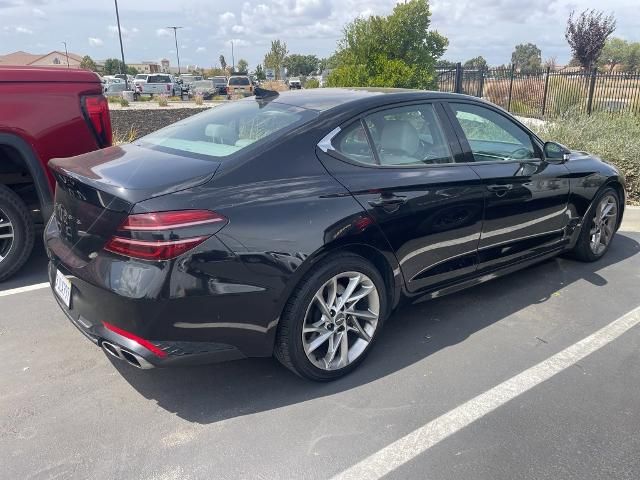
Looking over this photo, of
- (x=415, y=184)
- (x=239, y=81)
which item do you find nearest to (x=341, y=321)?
(x=415, y=184)

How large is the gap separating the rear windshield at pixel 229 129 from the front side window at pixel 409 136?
1.42ft

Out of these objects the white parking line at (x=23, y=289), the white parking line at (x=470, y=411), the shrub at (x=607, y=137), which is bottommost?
the white parking line at (x=470, y=411)

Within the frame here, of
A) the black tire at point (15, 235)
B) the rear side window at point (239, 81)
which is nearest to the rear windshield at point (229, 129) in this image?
the black tire at point (15, 235)

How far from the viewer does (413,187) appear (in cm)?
321

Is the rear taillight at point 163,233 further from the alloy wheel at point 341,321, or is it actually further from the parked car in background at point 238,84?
the parked car in background at point 238,84

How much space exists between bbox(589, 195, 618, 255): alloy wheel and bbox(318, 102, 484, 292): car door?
186cm

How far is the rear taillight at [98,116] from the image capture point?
4.50m

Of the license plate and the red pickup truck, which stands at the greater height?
the red pickup truck

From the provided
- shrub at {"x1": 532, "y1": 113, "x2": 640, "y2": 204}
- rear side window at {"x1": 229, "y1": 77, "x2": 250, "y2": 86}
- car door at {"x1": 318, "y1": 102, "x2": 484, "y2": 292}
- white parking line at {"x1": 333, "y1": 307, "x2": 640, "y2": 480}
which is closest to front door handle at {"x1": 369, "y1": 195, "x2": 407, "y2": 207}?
car door at {"x1": 318, "y1": 102, "x2": 484, "y2": 292}

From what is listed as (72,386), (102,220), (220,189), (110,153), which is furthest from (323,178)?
(72,386)

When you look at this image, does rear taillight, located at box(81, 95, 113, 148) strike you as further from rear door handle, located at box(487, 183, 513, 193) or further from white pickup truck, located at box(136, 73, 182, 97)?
white pickup truck, located at box(136, 73, 182, 97)

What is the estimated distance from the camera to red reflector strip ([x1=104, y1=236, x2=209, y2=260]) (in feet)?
7.84

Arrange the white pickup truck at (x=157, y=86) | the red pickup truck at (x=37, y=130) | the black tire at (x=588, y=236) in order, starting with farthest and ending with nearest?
the white pickup truck at (x=157, y=86)
the black tire at (x=588, y=236)
the red pickup truck at (x=37, y=130)

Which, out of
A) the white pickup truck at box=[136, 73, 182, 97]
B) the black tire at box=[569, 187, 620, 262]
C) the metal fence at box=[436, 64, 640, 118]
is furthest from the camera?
the white pickup truck at box=[136, 73, 182, 97]
